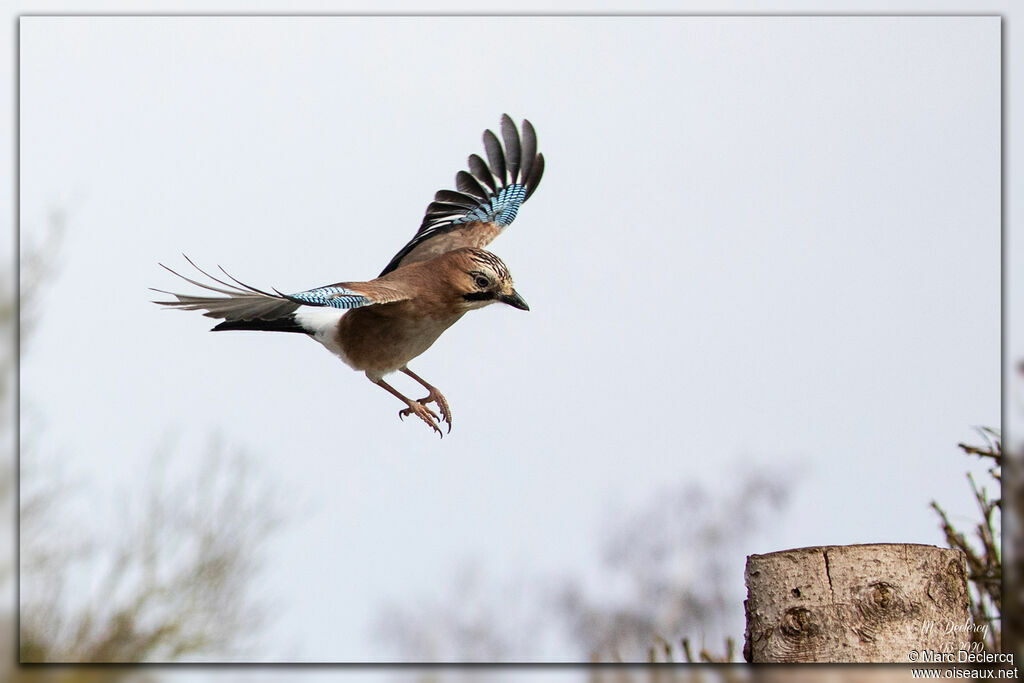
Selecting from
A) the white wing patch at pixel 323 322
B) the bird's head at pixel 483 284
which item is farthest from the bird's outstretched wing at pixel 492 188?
the white wing patch at pixel 323 322

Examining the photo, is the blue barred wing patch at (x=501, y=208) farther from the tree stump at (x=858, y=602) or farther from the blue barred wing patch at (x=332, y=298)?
the tree stump at (x=858, y=602)

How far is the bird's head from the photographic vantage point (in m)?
4.29

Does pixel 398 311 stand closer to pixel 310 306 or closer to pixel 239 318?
pixel 310 306

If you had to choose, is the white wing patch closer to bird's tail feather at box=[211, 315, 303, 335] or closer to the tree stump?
bird's tail feather at box=[211, 315, 303, 335]

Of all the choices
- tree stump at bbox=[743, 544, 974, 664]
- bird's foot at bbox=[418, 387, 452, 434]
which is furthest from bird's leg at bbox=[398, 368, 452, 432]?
tree stump at bbox=[743, 544, 974, 664]

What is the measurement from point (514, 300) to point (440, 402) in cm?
55

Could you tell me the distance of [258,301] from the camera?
403 centimetres

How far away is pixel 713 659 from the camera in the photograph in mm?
3742

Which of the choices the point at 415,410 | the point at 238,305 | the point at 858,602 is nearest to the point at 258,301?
the point at 238,305

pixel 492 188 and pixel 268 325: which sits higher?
pixel 492 188

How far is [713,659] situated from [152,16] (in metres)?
3.62

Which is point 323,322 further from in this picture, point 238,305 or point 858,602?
point 858,602

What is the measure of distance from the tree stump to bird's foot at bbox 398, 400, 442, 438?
59.1 inches

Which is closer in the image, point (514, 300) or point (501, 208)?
point (514, 300)
